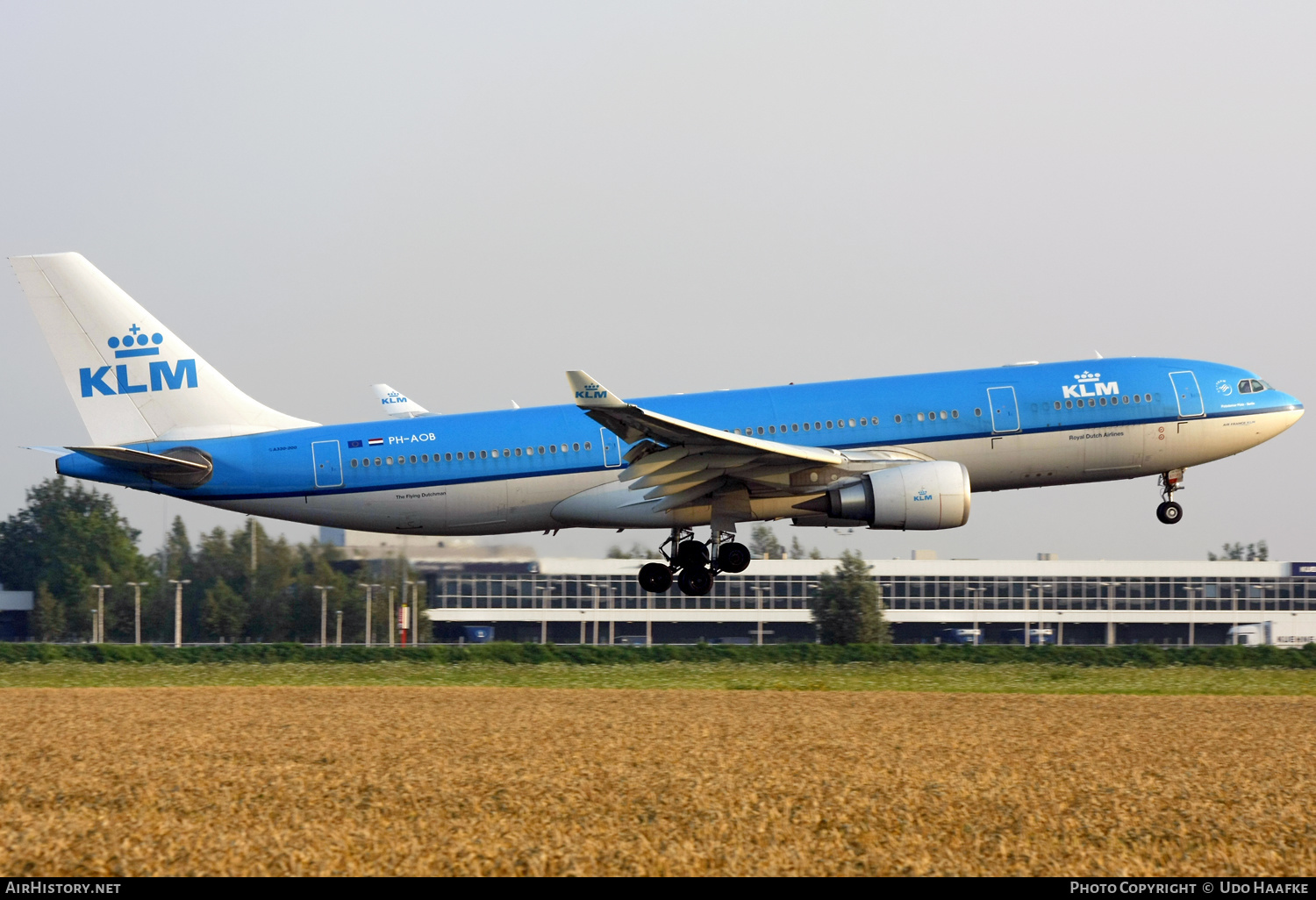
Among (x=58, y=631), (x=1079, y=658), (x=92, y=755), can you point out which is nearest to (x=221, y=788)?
(x=92, y=755)

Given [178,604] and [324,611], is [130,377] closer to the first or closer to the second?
[324,611]

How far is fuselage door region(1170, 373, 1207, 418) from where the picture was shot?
91.8 ft

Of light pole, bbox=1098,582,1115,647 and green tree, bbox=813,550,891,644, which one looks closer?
green tree, bbox=813,550,891,644

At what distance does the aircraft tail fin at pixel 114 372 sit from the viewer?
28125 millimetres

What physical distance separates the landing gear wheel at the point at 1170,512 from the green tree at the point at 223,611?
113 feet

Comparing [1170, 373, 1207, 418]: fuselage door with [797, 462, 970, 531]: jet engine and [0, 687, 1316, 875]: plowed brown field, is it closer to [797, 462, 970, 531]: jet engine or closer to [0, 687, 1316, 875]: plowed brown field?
[797, 462, 970, 531]: jet engine

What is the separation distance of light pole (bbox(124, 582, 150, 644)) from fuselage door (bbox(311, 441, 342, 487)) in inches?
1185

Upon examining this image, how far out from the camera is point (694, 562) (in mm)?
28734

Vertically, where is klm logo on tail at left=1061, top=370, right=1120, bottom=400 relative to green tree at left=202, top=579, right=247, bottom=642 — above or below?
above

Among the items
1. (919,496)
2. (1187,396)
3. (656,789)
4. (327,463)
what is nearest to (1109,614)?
(1187,396)

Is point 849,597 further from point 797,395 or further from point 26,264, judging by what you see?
point 26,264

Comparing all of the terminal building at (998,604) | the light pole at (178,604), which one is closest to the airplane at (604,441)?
the light pole at (178,604)

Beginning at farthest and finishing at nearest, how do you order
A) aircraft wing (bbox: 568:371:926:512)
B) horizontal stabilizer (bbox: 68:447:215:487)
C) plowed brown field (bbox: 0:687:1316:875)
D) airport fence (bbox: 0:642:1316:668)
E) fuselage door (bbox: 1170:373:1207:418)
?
airport fence (bbox: 0:642:1316:668), fuselage door (bbox: 1170:373:1207:418), horizontal stabilizer (bbox: 68:447:215:487), aircraft wing (bbox: 568:371:926:512), plowed brown field (bbox: 0:687:1316:875)

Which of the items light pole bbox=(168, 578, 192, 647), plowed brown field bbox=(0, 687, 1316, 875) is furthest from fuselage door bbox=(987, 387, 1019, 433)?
light pole bbox=(168, 578, 192, 647)
